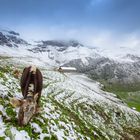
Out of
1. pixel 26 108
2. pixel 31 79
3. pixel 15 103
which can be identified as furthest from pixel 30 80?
pixel 26 108

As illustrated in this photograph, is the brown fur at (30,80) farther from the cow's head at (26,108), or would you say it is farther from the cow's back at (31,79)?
the cow's head at (26,108)

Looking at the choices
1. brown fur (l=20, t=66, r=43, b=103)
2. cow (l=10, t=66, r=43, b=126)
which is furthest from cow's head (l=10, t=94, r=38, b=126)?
brown fur (l=20, t=66, r=43, b=103)

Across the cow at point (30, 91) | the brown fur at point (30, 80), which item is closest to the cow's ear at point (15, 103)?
the cow at point (30, 91)

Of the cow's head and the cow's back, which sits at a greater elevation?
the cow's back

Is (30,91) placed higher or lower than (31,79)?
lower

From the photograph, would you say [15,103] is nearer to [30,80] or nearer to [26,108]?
[26,108]

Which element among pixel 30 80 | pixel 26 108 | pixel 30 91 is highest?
pixel 30 80

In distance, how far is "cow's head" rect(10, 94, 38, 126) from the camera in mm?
21875

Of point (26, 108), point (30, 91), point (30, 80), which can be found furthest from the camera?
point (30, 80)

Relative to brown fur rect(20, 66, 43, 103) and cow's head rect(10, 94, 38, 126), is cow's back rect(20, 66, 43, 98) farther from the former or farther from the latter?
cow's head rect(10, 94, 38, 126)

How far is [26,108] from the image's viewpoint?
73.8 ft

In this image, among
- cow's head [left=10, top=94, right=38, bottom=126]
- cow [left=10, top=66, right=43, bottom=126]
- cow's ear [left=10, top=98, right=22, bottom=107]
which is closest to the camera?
cow's head [left=10, top=94, right=38, bottom=126]

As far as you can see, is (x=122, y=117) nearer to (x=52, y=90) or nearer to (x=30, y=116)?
(x=52, y=90)

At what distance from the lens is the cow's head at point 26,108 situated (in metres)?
21.9
